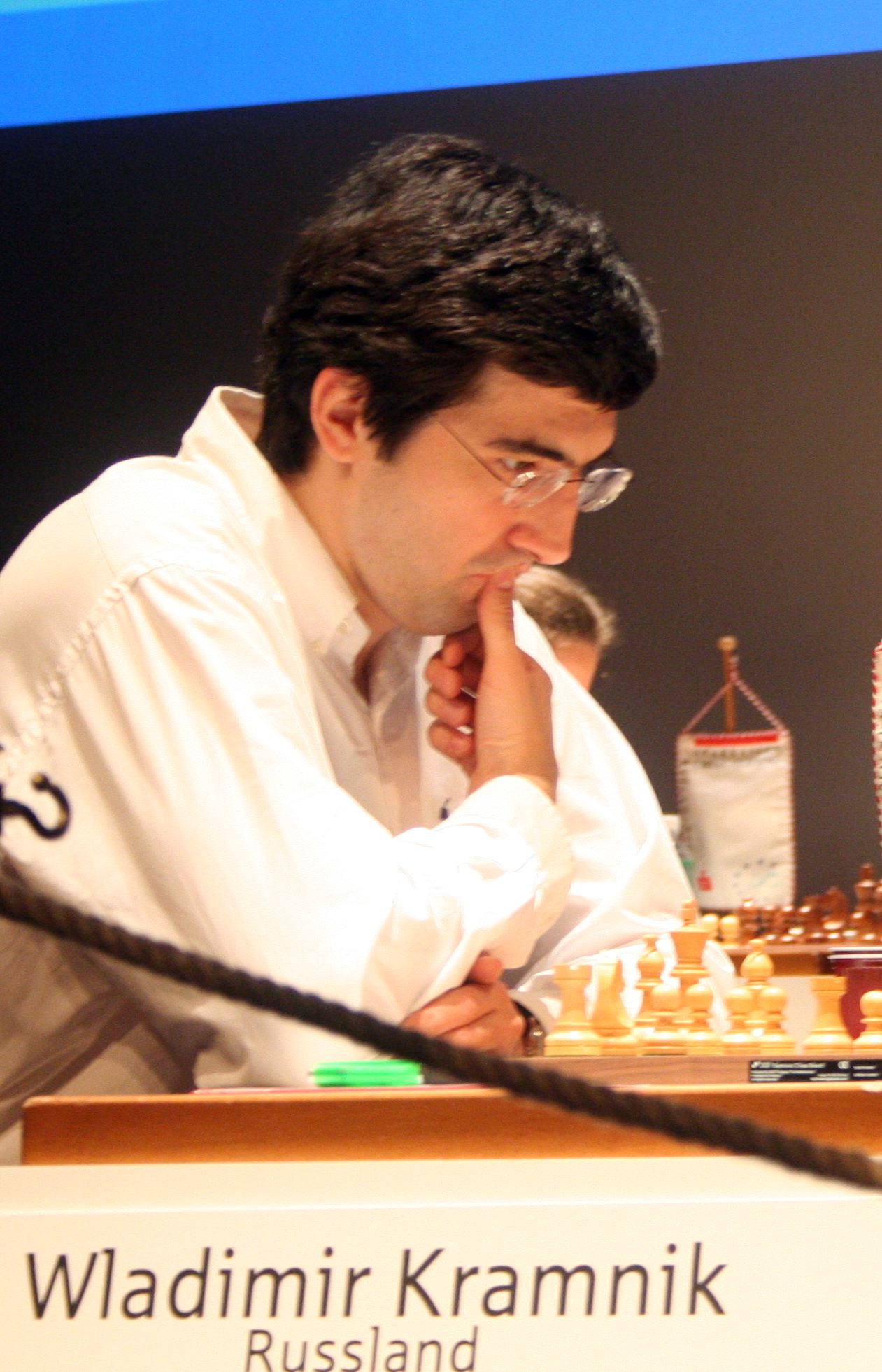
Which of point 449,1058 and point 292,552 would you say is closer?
point 449,1058

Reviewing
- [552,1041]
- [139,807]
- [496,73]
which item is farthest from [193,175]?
[552,1041]

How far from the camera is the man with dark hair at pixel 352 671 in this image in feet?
4.00

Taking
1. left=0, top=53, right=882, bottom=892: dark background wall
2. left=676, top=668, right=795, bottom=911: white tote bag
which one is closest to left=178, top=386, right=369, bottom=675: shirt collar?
left=676, top=668, right=795, bottom=911: white tote bag

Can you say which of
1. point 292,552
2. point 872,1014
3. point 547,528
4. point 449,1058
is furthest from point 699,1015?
point 449,1058

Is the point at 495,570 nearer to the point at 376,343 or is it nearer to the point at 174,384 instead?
the point at 376,343

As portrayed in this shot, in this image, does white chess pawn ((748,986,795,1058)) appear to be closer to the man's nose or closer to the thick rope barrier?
the man's nose

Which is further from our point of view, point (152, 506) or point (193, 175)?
point (193, 175)

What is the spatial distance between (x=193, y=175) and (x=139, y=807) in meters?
2.09

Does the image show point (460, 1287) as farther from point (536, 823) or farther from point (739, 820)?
point (739, 820)

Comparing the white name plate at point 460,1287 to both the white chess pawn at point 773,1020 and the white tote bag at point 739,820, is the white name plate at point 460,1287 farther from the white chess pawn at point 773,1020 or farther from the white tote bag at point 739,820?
the white tote bag at point 739,820

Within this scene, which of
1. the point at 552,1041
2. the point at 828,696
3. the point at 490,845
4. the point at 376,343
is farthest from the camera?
the point at 828,696

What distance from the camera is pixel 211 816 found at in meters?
1.22

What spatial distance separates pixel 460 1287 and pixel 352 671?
903 mm

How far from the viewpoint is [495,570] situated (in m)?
1.57
